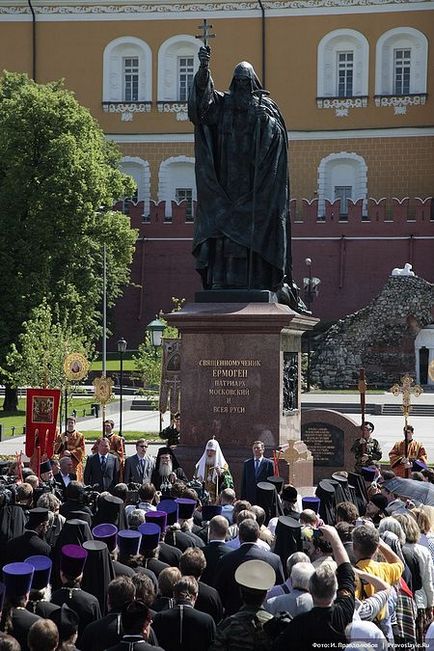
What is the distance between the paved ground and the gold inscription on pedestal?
1032 cm

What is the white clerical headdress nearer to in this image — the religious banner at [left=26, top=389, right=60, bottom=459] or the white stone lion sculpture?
the religious banner at [left=26, top=389, right=60, bottom=459]

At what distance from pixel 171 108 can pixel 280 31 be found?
23.0 ft

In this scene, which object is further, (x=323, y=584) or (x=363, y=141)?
(x=363, y=141)

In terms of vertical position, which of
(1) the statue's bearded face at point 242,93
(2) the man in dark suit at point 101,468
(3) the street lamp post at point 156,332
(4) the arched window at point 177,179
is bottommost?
(2) the man in dark suit at point 101,468

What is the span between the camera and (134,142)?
63.4 m

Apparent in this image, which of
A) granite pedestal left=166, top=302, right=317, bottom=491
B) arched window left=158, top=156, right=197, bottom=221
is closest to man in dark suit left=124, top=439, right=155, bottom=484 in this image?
granite pedestal left=166, top=302, right=317, bottom=491

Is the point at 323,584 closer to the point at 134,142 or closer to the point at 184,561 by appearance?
the point at 184,561

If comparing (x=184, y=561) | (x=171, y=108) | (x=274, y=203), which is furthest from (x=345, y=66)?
(x=184, y=561)

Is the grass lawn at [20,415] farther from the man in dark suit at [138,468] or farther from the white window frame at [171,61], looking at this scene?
the white window frame at [171,61]

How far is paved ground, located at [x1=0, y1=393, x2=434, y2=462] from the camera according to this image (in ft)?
93.9

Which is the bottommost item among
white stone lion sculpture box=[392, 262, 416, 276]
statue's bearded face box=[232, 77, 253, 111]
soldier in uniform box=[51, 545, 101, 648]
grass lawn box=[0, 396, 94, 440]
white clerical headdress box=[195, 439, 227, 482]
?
grass lawn box=[0, 396, 94, 440]

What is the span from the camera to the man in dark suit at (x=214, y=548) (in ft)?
27.2

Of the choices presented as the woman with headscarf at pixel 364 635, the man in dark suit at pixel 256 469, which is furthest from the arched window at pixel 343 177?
the woman with headscarf at pixel 364 635

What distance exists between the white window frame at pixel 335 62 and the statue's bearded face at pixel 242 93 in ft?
153
